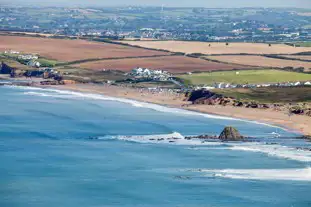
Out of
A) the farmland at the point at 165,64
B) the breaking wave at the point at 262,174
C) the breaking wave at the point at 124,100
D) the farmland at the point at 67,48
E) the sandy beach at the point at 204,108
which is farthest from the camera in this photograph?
the farmland at the point at 67,48

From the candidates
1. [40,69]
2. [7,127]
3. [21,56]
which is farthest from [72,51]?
[7,127]

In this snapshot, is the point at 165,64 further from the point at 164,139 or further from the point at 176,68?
the point at 164,139

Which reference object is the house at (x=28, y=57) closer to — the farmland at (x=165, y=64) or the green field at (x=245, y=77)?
the farmland at (x=165, y=64)

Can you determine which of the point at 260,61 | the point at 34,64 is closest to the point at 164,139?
the point at 34,64

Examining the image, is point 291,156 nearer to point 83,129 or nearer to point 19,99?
point 83,129

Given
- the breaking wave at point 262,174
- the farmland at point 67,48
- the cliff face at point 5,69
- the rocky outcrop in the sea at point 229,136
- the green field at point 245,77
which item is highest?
the breaking wave at point 262,174

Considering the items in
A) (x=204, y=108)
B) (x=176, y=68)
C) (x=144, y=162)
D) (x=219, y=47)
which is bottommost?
(x=219, y=47)

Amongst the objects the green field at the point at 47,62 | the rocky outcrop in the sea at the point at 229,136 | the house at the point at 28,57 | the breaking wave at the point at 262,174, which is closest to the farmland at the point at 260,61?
the green field at the point at 47,62

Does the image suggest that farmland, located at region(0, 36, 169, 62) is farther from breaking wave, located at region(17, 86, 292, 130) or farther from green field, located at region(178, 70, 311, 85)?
breaking wave, located at region(17, 86, 292, 130)
